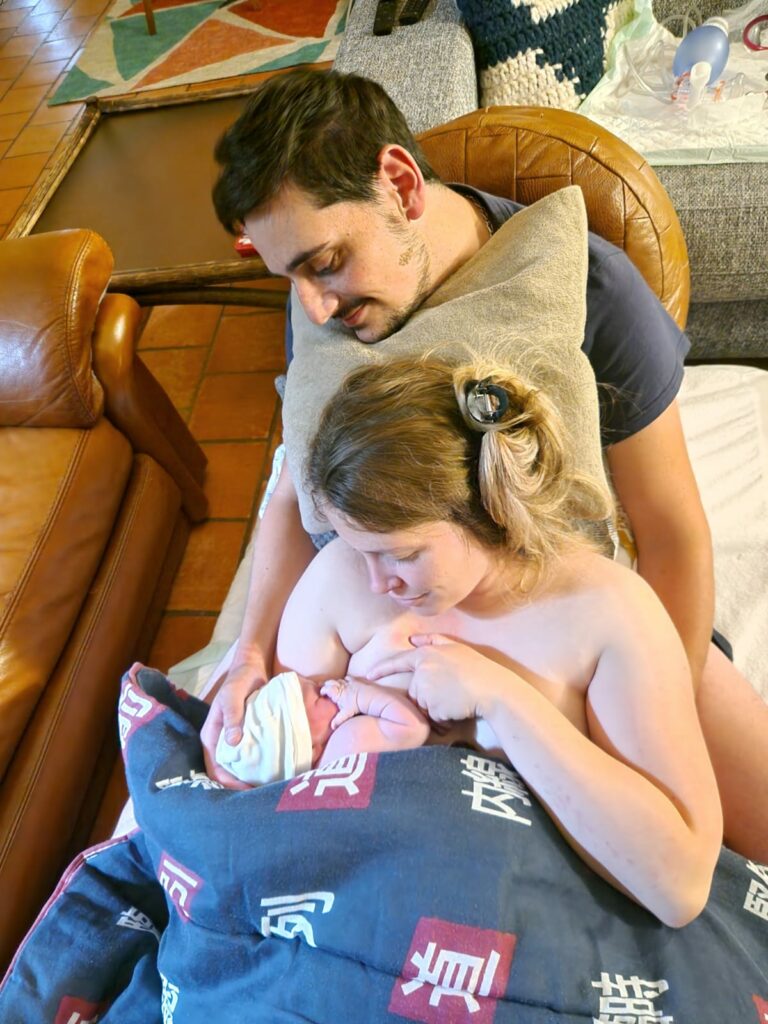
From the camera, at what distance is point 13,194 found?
319 cm

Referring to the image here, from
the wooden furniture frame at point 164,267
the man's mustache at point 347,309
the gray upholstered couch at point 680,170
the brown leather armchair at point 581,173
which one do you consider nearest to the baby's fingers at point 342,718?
the man's mustache at point 347,309

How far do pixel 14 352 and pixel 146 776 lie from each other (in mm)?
966

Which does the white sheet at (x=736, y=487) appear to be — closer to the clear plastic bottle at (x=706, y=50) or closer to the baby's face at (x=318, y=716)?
the baby's face at (x=318, y=716)

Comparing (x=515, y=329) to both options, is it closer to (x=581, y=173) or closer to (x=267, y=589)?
(x=581, y=173)

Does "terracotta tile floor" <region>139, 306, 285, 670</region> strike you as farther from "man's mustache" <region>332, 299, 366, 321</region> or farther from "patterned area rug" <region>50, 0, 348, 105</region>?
"patterned area rug" <region>50, 0, 348, 105</region>

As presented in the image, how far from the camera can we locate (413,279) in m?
0.90

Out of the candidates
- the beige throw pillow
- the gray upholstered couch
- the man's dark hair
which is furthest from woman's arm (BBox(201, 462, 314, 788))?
the gray upholstered couch

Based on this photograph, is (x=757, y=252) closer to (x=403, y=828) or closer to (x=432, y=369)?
(x=432, y=369)

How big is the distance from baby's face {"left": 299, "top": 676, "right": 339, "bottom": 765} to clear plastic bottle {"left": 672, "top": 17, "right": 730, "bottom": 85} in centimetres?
172

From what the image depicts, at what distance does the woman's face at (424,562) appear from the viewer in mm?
759

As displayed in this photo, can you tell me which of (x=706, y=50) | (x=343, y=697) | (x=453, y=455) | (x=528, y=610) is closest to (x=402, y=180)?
(x=453, y=455)

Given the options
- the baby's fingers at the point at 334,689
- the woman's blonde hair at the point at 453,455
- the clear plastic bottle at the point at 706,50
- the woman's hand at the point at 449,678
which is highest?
the clear plastic bottle at the point at 706,50

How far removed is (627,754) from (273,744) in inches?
16.6

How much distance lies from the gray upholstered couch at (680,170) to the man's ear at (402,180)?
2.07ft
